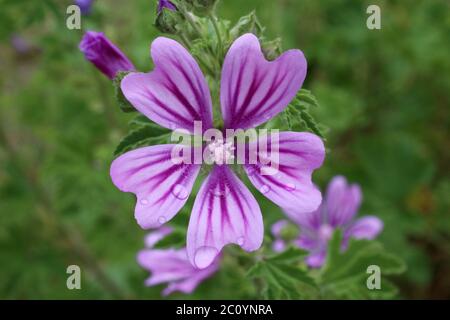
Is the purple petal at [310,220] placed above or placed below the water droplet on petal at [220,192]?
above

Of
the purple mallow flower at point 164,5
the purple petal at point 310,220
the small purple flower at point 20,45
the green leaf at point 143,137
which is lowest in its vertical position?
the purple petal at point 310,220

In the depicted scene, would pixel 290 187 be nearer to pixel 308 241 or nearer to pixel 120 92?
pixel 120 92

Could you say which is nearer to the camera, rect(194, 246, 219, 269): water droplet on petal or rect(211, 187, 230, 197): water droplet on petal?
rect(194, 246, 219, 269): water droplet on petal

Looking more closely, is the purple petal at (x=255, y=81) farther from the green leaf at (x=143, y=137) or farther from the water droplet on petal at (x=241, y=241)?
the water droplet on petal at (x=241, y=241)

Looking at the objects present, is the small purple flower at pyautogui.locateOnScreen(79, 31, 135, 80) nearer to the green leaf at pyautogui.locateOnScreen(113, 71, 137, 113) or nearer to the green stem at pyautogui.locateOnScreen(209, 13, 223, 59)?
the green leaf at pyautogui.locateOnScreen(113, 71, 137, 113)

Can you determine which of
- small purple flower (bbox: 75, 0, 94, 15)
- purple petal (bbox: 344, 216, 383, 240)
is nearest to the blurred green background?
small purple flower (bbox: 75, 0, 94, 15)

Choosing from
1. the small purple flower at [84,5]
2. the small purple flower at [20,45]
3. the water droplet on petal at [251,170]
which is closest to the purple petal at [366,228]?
the water droplet on petal at [251,170]
